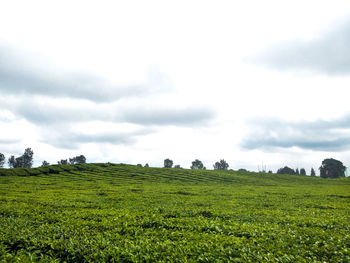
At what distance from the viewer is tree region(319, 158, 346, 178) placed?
150375 mm

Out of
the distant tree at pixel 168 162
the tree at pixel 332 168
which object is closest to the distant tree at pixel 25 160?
the distant tree at pixel 168 162

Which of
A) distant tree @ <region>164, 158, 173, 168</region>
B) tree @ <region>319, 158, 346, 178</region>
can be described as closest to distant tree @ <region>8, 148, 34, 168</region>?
distant tree @ <region>164, 158, 173, 168</region>

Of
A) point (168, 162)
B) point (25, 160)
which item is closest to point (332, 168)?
point (168, 162)

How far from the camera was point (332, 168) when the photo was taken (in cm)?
15138

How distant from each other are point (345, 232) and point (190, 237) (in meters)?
9.44

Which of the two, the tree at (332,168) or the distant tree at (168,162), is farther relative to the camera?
the distant tree at (168,162)

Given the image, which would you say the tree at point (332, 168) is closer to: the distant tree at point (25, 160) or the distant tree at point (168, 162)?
the distant tree at point (168, 162)

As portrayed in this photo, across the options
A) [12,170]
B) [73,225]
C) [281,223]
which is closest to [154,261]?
[73,225]

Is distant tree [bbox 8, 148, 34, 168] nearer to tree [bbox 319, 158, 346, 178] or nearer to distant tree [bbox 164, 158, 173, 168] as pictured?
distant tree [bbox 164, 158, 173, 168]

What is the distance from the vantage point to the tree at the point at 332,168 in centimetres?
15038

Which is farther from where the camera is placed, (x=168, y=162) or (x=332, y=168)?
(x=168, y=162)

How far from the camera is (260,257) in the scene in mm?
8688

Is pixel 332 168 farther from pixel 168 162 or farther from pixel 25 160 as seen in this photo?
pixel 25 160

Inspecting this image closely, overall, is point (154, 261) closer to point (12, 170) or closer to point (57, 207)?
point (57, 207)
